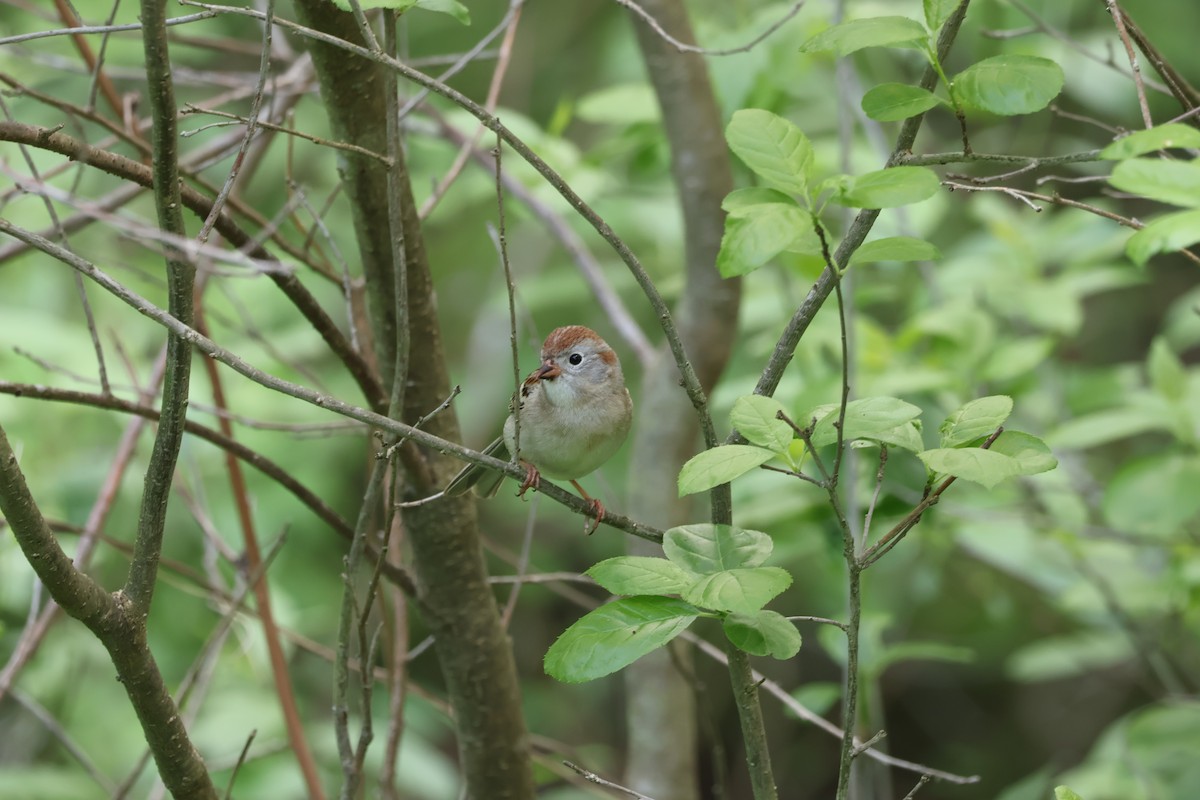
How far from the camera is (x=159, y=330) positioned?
4.98 m

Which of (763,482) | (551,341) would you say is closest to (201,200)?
(551,341)

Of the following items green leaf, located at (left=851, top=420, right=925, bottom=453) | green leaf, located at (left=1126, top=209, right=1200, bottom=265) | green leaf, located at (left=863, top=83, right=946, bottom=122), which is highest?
green leaf, located at (left=863, top=83, right=946, bottom=122)

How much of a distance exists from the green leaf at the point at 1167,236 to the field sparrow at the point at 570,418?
124 cm

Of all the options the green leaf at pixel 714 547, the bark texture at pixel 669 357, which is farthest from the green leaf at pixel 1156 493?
the green leaf at pixel 714 547

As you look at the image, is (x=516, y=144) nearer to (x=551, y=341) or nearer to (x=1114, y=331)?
(x=551, y=341)

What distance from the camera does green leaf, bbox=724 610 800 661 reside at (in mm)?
1320

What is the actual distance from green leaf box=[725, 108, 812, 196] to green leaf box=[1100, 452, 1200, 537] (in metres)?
2.02

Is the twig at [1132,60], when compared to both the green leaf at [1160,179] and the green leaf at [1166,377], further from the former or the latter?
the green leaf at [1166,377]

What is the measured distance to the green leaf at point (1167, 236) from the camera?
4.14ft

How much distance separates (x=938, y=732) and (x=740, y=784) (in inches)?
40.9

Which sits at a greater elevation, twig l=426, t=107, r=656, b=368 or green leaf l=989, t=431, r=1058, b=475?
twig l=426, t=107, r=656, b=368

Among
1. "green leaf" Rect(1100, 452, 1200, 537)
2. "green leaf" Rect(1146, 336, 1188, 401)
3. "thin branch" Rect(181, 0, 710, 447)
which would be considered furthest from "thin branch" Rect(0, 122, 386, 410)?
"green leaf" Rect(1146, 336, 1188, 401)

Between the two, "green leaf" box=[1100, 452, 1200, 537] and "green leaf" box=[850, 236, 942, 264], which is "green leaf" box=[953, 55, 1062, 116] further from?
"green leaf" box=[1100, 452, 1200, 537]

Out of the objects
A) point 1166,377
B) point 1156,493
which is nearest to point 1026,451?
point 1156,493
